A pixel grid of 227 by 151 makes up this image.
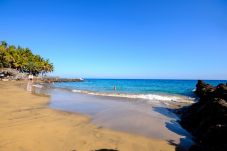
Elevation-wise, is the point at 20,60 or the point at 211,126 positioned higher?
the point at 20,60

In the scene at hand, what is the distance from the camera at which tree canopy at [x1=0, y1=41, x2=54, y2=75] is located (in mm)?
66681

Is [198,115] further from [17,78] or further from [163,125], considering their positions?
[17,78]

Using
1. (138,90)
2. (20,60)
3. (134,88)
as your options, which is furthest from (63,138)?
(20,60)

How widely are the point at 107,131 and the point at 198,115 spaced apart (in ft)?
18.9

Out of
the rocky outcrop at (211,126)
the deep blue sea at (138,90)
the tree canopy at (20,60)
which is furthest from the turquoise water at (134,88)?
the rocky outcrop at (211,126)

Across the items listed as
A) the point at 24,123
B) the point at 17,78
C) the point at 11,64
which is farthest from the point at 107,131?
the point at 11,64

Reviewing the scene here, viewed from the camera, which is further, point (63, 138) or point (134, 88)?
point (134, 88)

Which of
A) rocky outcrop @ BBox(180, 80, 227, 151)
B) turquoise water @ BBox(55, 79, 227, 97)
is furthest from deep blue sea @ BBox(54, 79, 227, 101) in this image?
rocky outcrop @ BBox(180, 80, 227, 151)

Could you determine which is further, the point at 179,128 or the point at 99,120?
the point at 99,120

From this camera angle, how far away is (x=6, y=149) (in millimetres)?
6340

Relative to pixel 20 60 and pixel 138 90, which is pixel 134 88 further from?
pixel 20 60

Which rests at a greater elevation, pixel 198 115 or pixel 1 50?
pixel 1 50

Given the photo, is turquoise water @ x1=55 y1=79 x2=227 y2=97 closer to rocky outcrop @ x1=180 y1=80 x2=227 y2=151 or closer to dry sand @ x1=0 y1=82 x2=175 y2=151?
rocky outcrop @ x1=180 y1=80 x2=227 y2=151

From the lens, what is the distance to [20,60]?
73.6 metres
